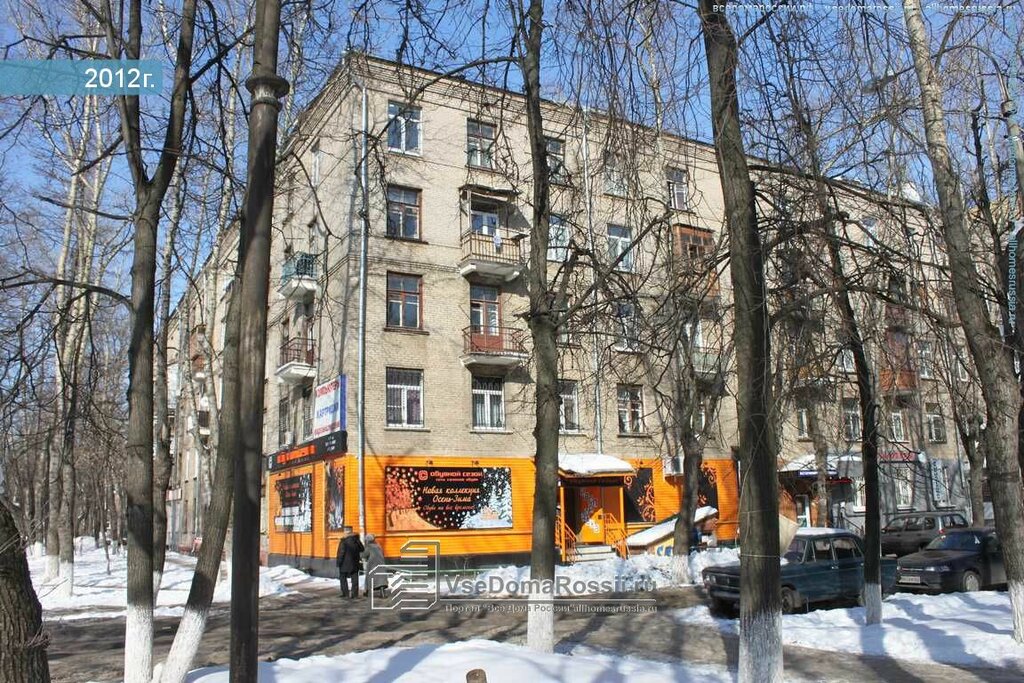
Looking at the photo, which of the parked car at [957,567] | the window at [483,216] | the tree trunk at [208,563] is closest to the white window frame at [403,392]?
the window at [483,216]

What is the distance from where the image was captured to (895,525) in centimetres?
2492

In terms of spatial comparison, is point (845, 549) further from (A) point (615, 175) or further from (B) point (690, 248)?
(A) point (615, 175)

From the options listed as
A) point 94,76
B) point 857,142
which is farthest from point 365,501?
point 857,142

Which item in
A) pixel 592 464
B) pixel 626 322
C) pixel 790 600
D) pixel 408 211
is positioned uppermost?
pixel 408 211

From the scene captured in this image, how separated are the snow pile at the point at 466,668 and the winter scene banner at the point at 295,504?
52.4 ft

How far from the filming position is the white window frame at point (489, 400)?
24.5 m

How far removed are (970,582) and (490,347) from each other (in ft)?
44.5

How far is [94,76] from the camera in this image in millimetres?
9430

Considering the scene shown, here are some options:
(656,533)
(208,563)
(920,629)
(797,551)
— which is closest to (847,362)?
(920,629)

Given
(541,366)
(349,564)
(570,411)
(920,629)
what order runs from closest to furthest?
1. (541,366)
2. (920,629)
3. (349,564)
4. (570,411)

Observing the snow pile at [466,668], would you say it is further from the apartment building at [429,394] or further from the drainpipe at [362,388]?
the drainpipe at [362,388]

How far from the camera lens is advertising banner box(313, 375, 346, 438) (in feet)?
75.2

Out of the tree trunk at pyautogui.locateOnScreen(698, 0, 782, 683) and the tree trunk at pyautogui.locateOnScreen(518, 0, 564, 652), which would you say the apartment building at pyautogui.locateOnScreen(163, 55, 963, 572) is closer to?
the tree trunk at pyautogui.locateOnScreen(518, 0, 564, 652)

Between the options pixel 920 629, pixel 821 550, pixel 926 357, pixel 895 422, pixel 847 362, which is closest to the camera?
pixel 926 357
